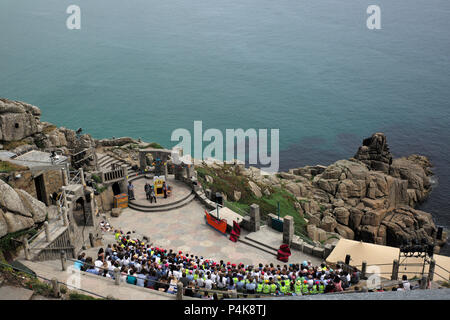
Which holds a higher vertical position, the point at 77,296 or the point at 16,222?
the point at 16,222

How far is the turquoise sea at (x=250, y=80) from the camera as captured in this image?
99938mm

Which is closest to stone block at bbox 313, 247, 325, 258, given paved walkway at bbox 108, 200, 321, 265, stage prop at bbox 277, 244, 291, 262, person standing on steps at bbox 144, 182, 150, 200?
paved walkway at bbox 108, 200, 321, 265

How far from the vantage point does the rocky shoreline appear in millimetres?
41688

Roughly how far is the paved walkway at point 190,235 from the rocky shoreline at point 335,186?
8039 millimetres

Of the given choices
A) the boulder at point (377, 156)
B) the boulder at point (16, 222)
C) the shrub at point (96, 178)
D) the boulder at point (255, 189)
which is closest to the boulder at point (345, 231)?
the boulder at point (255, 189)

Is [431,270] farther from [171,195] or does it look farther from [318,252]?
[171,195]

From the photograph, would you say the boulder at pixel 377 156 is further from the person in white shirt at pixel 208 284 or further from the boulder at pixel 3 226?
A: the boulder at pixel 3 226

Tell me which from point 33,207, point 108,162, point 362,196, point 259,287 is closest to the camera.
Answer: point 259,287

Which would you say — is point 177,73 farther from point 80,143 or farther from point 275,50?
point 80,143

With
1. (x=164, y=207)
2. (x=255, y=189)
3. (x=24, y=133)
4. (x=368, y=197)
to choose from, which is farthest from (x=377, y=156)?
(x=24, y=133)

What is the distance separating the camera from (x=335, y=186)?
186ft

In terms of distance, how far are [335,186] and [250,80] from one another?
81875 millimetres
